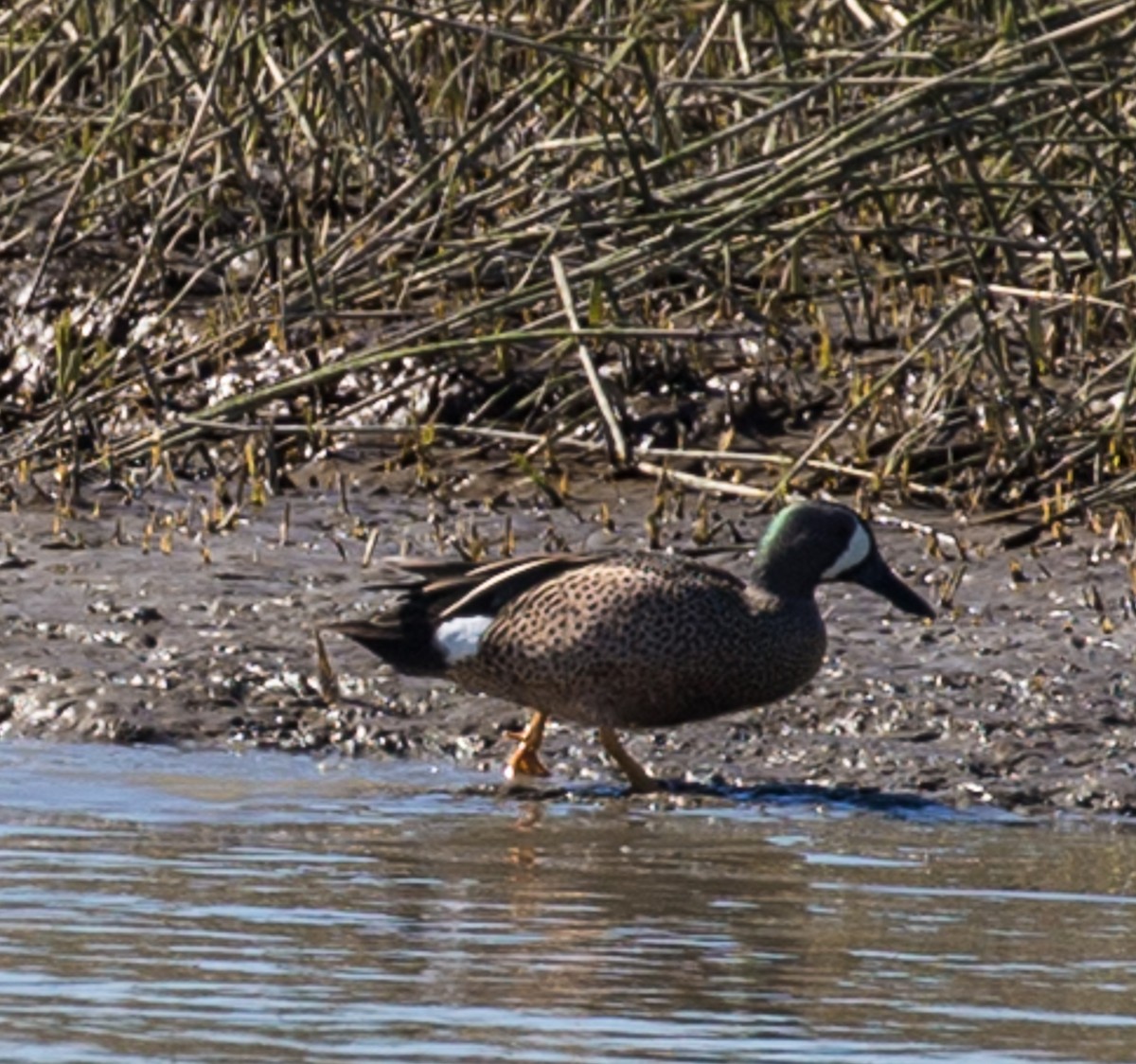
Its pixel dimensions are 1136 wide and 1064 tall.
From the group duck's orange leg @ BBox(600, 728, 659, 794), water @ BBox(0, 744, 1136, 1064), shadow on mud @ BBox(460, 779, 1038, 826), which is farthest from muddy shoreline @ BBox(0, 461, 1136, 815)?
water @ BBox(0, 744, 1136, 1064)

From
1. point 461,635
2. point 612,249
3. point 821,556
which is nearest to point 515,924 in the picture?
point 461,635

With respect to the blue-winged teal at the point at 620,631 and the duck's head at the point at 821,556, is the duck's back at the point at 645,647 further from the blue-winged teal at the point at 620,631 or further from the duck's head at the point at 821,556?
the duck's head at the point at 821,556

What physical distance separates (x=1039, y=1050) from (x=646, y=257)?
4067 mm

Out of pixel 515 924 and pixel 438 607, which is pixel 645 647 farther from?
pixel 515 924

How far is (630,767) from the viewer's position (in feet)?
19.7

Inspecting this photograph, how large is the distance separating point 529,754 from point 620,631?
12.7 inches

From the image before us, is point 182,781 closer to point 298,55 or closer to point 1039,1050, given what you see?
point 1039,1050

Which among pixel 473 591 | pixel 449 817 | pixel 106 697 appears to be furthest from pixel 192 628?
pixel 449 817

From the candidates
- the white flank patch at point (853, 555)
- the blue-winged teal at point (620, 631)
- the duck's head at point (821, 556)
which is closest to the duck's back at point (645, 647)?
the blue-winged teal at point (620, 631)

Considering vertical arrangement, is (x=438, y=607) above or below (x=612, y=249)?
below

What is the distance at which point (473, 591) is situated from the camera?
6.26 m

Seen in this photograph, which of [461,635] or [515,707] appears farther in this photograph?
[515,707]

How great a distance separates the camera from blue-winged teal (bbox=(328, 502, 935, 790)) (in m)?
6.05

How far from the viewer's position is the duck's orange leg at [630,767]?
599 cm
